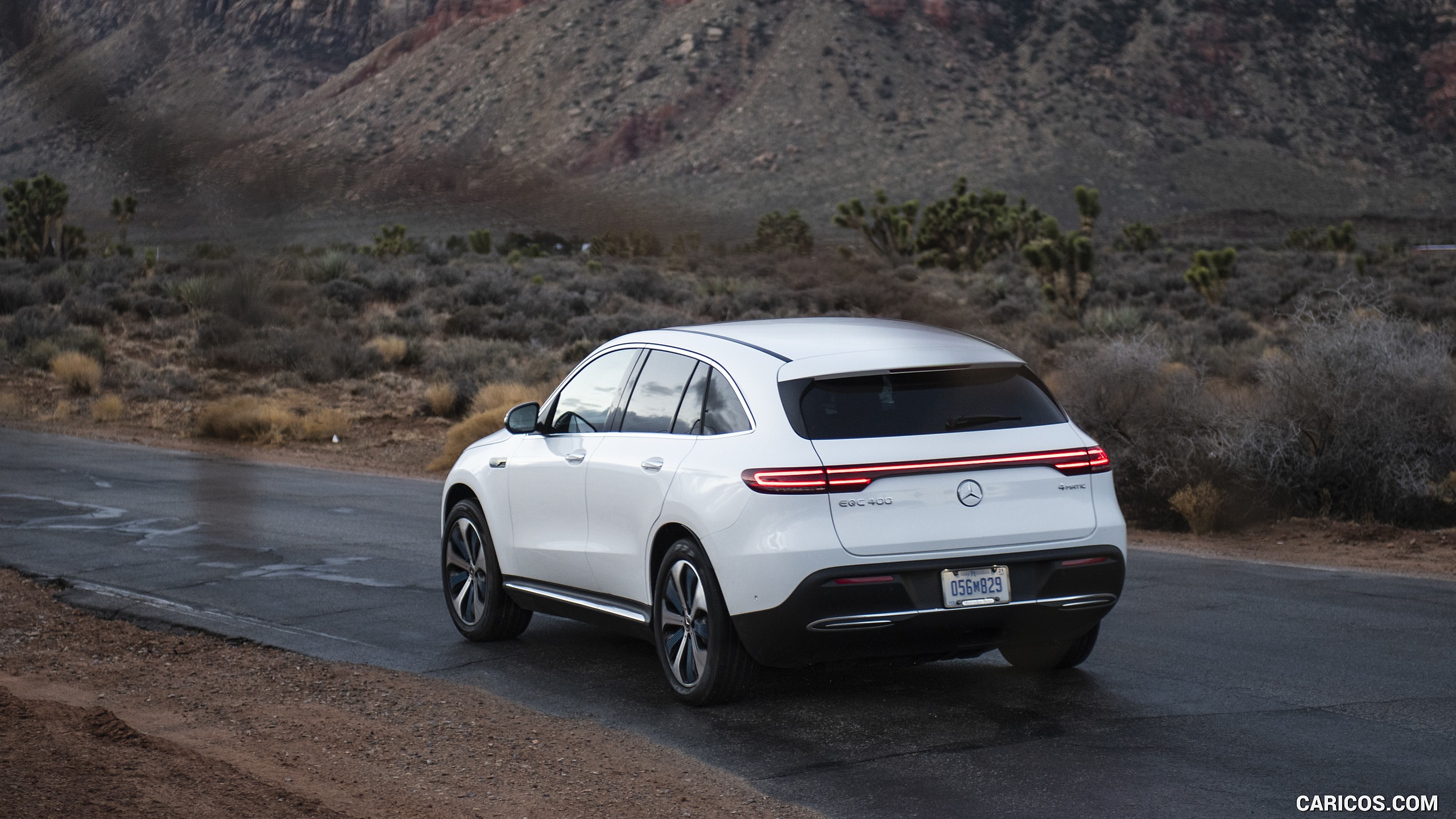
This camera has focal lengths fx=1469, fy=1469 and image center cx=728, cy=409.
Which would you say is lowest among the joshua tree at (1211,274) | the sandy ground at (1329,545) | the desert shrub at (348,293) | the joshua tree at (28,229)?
the sandy ground at (1329,545)

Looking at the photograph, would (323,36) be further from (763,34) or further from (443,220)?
(763,34)

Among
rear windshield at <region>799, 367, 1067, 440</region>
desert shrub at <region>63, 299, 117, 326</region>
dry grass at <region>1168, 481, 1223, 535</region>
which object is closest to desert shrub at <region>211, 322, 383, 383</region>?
desert shrub at <region>63, 299, 117, 326</region>

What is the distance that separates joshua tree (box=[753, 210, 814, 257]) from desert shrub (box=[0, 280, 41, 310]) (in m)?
21.5

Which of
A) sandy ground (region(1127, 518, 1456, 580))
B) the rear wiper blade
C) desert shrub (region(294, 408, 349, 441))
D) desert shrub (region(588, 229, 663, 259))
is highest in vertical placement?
desert shrub (region(588, 229, 663, 259))

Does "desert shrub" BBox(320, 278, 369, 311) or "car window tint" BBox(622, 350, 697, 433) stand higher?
"desert shrub" BBox(320, 278, 369, 311)

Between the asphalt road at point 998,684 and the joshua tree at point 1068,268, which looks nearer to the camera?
the asphalt road at point 998,684

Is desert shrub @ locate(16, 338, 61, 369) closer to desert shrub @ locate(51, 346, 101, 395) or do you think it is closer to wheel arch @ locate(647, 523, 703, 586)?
desert shrub @ locate(51, 346, 101, 395)

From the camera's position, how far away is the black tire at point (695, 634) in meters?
6.57

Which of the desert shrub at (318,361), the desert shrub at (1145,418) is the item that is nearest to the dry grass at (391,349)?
the desert shrub at (318,361)

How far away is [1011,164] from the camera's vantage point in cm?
7212

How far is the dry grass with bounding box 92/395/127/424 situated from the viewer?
26.9 metres

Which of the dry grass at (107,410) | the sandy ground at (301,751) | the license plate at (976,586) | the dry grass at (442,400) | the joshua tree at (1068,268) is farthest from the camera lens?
the joshua tree at (1068,268)

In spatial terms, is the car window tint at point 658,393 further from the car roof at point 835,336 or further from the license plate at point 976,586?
the license plate at point 976,586

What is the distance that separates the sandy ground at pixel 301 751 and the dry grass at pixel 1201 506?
29.8 ft
